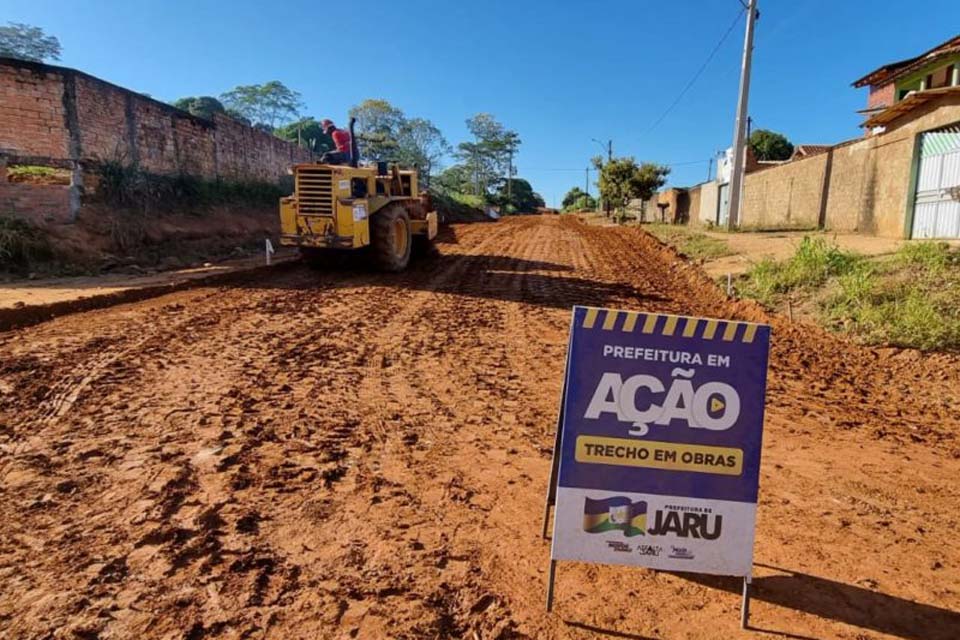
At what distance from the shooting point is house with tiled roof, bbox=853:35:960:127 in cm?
1825

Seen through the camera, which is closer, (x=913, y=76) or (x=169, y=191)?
(x=169, y=191)

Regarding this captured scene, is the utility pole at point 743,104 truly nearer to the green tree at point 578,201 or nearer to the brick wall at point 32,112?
the brick wall at point 32,112

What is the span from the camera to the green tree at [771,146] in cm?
4794

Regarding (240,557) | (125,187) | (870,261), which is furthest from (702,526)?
(125,187)

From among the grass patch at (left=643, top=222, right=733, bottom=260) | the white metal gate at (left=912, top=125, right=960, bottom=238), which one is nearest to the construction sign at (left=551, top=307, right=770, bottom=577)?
the white metal gate at (left=912, top=125, right=960, bottom=238)

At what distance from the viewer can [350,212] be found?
10.4m

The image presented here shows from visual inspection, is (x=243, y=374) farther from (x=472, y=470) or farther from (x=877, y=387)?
(x=877, y=387)

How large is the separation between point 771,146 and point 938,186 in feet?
140

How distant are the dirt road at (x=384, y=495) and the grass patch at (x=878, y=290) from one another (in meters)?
0.42

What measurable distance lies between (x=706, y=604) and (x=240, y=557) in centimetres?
220

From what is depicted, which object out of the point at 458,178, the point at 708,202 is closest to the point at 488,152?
the point at 458,178

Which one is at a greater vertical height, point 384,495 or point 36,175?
point 36,175

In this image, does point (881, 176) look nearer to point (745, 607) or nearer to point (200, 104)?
point (745, 607)

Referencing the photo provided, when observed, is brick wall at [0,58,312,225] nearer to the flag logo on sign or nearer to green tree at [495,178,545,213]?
the flag logo on sign
